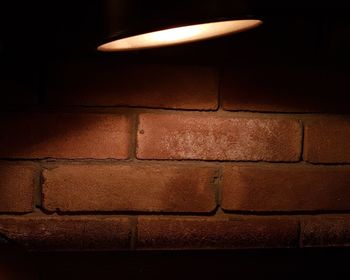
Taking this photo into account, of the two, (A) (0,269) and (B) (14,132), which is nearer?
(A) (0,269)

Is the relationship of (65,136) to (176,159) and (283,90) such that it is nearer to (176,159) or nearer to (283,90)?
(176,159)

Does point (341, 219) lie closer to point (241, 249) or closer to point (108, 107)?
point (241, 249)

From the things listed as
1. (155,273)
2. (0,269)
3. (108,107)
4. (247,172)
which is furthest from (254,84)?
(0,269)

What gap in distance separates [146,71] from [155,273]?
0.40 m

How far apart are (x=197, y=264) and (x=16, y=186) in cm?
39

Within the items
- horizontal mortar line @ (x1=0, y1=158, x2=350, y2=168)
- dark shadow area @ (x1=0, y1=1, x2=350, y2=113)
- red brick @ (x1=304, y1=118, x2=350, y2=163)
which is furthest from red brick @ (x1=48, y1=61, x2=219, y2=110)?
red brick @ (x1=304, y1=118, x2=350, y2=163)

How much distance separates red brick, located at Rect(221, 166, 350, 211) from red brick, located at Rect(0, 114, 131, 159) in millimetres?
222

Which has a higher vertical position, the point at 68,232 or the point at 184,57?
the point at 184,57

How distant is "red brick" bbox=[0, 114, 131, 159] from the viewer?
0.69 meters

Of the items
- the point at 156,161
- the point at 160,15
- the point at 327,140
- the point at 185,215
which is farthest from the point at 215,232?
the point at 160,15

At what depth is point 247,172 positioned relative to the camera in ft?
2.43

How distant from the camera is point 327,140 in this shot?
0.76 metres

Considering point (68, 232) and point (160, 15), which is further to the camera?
point (68, 232)

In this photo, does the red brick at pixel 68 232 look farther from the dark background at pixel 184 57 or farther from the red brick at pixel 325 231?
the red brick at pixel 325 231
